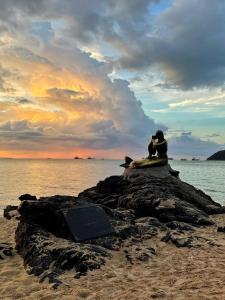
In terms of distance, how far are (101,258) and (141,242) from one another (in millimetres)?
2363

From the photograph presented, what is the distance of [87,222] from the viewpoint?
45.7ft

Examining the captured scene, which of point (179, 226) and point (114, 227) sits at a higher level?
point (114, 227)

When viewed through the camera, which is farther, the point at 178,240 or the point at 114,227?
the point at 114,227

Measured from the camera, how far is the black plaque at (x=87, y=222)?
13305mm

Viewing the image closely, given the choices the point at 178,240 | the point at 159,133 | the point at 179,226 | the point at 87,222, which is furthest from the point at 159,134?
the point at 87,222

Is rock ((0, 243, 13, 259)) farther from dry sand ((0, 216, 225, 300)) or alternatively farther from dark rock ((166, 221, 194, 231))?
dark rock ((166, 221, 194, 231))

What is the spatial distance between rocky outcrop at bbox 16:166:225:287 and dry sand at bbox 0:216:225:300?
354 millimetres

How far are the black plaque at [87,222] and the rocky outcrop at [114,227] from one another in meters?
0.23

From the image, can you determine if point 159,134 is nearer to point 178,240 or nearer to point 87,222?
point 178,240

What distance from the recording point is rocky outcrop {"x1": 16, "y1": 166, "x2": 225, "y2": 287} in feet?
38.0

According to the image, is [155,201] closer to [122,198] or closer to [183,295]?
[122,198]

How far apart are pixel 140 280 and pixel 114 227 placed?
4288 mm

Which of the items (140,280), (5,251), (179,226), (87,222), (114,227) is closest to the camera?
(140,280)

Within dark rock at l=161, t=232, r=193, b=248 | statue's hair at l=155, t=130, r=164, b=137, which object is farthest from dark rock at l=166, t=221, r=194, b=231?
statue's hair at l=155, t=130, r=164, b=137
